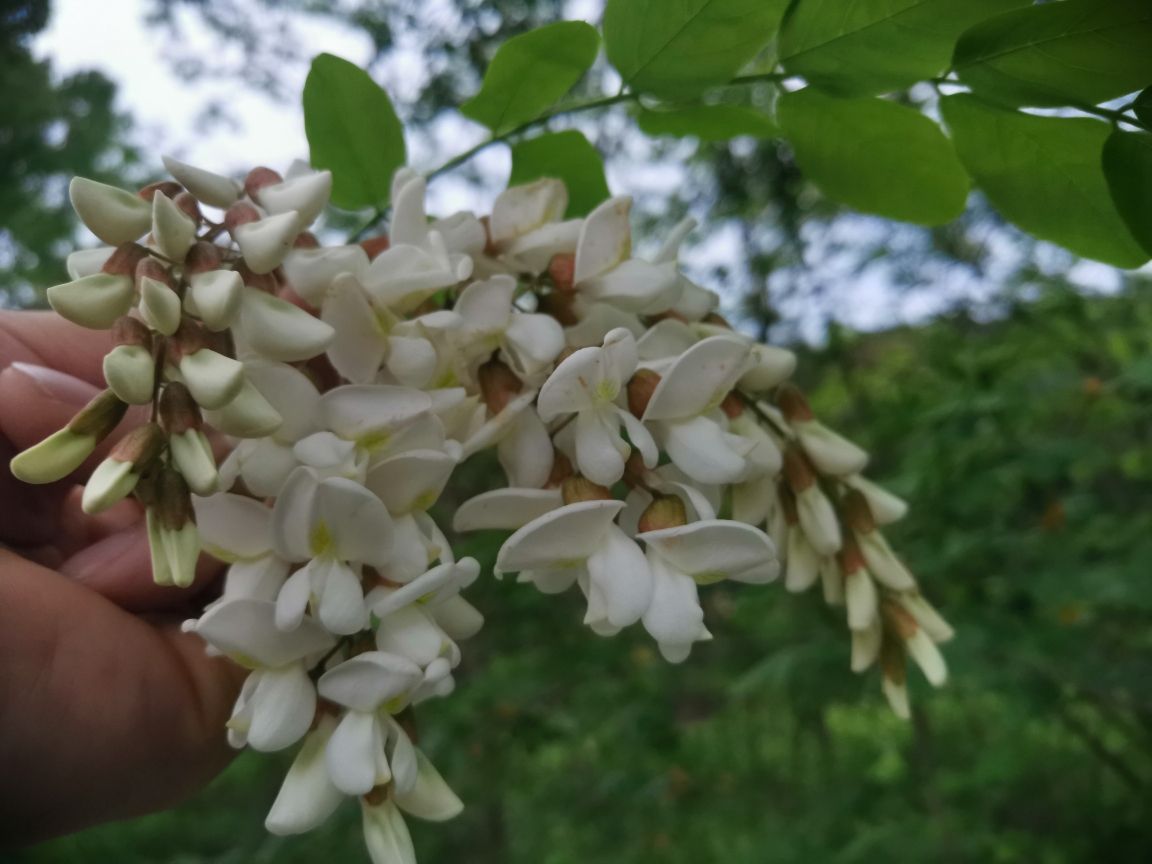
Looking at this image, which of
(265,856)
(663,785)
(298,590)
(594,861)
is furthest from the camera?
(594,861)

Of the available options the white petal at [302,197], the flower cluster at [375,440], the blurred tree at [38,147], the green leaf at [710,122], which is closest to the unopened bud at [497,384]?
the flower cluster at [375,440]

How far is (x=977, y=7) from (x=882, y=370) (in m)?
1.67

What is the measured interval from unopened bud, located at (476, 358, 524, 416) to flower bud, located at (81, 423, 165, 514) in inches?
5.8

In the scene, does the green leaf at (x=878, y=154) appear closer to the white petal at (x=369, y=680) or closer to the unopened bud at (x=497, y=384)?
the unopened bud at (x=497, y=384)

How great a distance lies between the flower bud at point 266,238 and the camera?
354 mm

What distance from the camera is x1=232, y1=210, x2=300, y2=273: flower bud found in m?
0.35

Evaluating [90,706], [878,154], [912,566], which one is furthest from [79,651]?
[912,566]

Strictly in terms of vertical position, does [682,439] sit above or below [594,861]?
above

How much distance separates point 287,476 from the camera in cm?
37

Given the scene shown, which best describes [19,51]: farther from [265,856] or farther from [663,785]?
[663,785]

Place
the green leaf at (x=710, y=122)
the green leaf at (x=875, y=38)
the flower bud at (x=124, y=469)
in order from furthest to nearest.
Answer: the green leaf at (x=710, y=122) → the green leaf at (x=875, y=38) → the flower bud at (x=124, y=469)

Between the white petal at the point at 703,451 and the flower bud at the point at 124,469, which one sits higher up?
the flower bud at the point at 124,469

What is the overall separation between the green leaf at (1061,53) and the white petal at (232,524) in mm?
373

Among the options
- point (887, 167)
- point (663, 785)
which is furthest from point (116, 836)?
point (887, 167)
